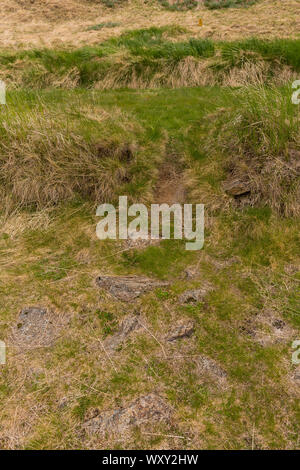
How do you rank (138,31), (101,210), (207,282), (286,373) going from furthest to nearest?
(138,31)
(101,210)
(207,282)
(286,373)

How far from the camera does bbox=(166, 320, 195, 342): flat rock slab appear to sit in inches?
129

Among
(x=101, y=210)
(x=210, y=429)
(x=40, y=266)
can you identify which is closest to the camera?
(x=210, y=429)

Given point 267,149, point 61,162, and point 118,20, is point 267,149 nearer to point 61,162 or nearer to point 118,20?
point 61,162

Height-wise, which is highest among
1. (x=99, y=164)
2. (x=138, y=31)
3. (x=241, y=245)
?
(x=138, y=31)

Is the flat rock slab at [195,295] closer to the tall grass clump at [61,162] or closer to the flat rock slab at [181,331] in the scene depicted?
the flat rock slab at [181,331]

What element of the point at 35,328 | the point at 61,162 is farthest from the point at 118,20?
the point at 35,328

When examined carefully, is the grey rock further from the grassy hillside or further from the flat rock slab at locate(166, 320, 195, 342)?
the flat rock slab at locate(166, 320, 195, 342)

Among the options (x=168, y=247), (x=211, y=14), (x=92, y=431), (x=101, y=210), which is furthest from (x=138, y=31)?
(x=92, y=431)

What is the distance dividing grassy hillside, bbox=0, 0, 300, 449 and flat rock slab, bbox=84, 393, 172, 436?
11 millimetres

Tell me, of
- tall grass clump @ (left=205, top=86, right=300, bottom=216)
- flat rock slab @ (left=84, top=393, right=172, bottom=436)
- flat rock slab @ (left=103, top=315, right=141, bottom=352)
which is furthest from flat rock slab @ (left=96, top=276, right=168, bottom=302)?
tall grass clump @ (left=205, top=86, right=300, bottom=216)

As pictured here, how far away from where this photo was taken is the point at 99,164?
5.05 meters

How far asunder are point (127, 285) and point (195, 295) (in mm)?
725

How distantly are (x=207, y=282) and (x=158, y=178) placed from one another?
2.06 metres

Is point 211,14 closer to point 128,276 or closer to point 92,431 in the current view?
point 128,276
